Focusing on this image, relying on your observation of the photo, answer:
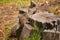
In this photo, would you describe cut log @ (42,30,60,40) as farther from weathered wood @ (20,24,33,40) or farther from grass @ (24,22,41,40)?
weathered wood @ (20,24,33,40)

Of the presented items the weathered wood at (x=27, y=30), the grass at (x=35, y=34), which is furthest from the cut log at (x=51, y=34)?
the weathered wood at (x=27, y=30)

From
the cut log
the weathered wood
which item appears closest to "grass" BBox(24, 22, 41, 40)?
the weathered wood

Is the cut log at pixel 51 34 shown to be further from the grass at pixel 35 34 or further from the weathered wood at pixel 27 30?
the weathered wood at pixel 27 30

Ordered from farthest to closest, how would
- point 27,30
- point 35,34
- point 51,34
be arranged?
point 27,30 → point 35,34 → point 51,34

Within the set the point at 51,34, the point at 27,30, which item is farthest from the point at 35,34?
the point at 51,34

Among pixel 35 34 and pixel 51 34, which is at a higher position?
pixel 51 34

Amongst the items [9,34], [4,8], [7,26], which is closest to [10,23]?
[7,26]

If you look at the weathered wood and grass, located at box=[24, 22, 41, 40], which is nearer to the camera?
grass, located at box=[24, 22, 41, 40]

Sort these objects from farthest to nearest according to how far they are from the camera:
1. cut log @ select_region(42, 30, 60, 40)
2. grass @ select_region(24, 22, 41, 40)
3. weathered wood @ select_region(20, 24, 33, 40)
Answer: weathered wood @ select_region(20, 24, 33, 40) < grass @ select_region(24, 22, 41, 40) < cut log @ select_region(42, 30, 60, 40)

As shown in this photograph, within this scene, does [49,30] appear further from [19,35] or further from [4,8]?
[4,8]

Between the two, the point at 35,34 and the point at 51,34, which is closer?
the point at 51,34

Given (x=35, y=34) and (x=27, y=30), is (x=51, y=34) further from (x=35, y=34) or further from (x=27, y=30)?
(x=27, y=30)

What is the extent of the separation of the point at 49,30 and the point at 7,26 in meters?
2.14

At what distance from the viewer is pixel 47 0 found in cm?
765
